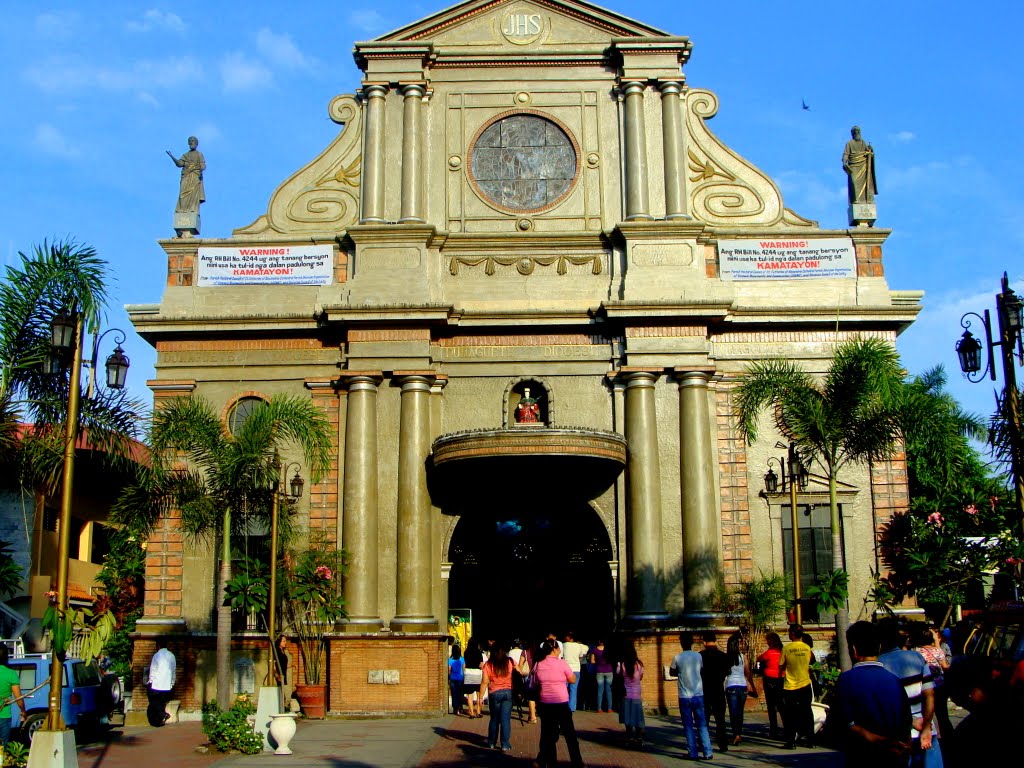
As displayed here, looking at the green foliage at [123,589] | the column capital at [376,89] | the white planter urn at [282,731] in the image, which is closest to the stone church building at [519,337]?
the column capital at [376,89]

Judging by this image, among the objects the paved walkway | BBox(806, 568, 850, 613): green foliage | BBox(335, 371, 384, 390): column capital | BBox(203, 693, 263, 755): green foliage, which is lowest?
the paved walkway

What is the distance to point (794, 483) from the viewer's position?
25.1 metres

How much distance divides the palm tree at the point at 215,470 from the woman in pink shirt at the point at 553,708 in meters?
8.92

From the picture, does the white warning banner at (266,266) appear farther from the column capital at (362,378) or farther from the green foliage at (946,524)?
the green foliage at (946,524)

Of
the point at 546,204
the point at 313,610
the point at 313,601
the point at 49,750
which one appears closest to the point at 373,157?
the point at 546,204

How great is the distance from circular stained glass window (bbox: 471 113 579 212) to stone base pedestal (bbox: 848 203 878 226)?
732 cm

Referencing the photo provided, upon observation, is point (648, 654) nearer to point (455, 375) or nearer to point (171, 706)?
point (455, 375)

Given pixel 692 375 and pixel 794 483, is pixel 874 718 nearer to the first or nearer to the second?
pixel 794 483

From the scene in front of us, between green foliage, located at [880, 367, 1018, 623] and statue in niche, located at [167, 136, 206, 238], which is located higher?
statue in niche, located at [167, 136, 206, 238]

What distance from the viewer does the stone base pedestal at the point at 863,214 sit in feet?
97.8

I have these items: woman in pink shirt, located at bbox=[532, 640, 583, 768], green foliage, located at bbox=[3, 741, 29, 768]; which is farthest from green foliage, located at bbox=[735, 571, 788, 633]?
green foliage, located at bbox=[3, 741, 29, 768]

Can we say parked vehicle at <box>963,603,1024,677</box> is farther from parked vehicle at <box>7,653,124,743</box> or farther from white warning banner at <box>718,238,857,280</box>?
parked vehicle at <box>7,653,124,743</box>

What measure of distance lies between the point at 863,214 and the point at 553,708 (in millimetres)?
18599

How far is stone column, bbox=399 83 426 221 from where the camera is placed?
97.0 ft
